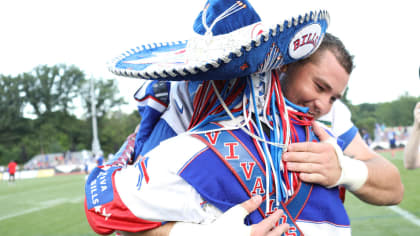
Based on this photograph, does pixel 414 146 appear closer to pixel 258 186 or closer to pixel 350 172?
pixel 350 172

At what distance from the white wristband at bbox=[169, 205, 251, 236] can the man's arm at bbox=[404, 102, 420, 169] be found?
3059 mm

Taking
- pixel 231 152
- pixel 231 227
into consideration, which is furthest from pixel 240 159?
pixel 231 227

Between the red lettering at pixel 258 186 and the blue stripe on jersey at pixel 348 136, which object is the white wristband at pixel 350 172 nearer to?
the red lettering at pixel 258 186

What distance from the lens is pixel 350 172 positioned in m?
1.38

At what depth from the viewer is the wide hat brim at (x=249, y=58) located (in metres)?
1.05

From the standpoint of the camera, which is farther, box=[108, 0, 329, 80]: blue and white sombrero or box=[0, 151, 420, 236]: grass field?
box=[0, 151, 420, 236]: grass field

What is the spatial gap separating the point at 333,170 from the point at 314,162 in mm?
106

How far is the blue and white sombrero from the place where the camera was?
1.06m

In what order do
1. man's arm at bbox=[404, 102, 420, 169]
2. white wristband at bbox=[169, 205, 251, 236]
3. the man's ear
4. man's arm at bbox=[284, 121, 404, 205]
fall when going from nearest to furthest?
1. white wristband at bbox=[169, 205, 251, 236]
2. man's arm at bbox=[284, 121, 404, 205]
3. the man's ear
4. man's arm at bbox=[404, 102, 420, 169]

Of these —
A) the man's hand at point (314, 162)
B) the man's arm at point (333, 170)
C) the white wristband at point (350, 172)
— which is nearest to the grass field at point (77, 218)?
the man's arm at point (333, 170)

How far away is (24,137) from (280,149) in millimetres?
55531

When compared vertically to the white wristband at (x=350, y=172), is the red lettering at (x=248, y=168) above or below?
above

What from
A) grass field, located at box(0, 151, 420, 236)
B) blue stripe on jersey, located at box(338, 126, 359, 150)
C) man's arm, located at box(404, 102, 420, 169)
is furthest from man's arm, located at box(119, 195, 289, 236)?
grass field, located at box(0, 151, 420, 236)

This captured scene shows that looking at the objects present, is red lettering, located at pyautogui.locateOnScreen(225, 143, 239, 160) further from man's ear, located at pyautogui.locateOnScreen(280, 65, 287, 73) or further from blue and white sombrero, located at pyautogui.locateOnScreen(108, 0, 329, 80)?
man's ear, located at pyautogui.locateOnScreen(280, 65, 287, 73)
